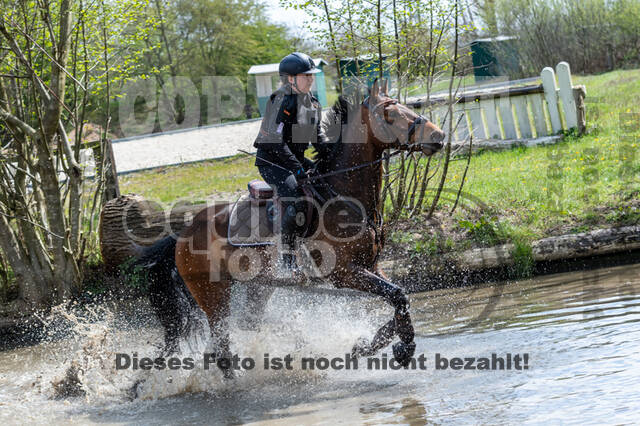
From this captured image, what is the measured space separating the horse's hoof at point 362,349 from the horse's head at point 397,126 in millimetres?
1719

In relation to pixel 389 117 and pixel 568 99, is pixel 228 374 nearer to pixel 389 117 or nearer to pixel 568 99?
pixel 389 117

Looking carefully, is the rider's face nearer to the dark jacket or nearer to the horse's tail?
the dark jacket

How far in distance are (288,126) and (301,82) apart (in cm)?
38

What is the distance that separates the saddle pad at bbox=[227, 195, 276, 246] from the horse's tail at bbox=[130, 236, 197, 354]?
0.62 metres

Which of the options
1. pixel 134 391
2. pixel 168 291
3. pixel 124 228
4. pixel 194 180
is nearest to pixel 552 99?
pixel 194 180

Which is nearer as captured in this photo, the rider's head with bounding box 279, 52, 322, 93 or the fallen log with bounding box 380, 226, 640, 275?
the rider's head with bounding box 279, 52, 322, 93

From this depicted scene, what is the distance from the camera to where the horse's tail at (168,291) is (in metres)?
6.25

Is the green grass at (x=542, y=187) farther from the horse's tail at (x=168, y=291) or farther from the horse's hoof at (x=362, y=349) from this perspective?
the horse's tail at (x=168, y=291)

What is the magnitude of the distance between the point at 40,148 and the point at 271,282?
4.05 meters

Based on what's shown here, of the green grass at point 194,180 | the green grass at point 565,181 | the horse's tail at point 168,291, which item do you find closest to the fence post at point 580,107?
the green grass at point 565,181

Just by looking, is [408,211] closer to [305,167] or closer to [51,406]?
[305,167]

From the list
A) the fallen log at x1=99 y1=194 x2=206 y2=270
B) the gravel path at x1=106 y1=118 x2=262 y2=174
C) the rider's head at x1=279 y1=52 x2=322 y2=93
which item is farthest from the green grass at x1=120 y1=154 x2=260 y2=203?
the rider's head at x1=279 y1=52 x2=322 y2=93

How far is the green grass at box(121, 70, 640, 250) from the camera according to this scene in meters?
8.98

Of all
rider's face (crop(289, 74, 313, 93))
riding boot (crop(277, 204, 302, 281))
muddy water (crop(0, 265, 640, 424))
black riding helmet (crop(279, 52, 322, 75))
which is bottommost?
muddy water (crop(0, 265, 640, 424))
